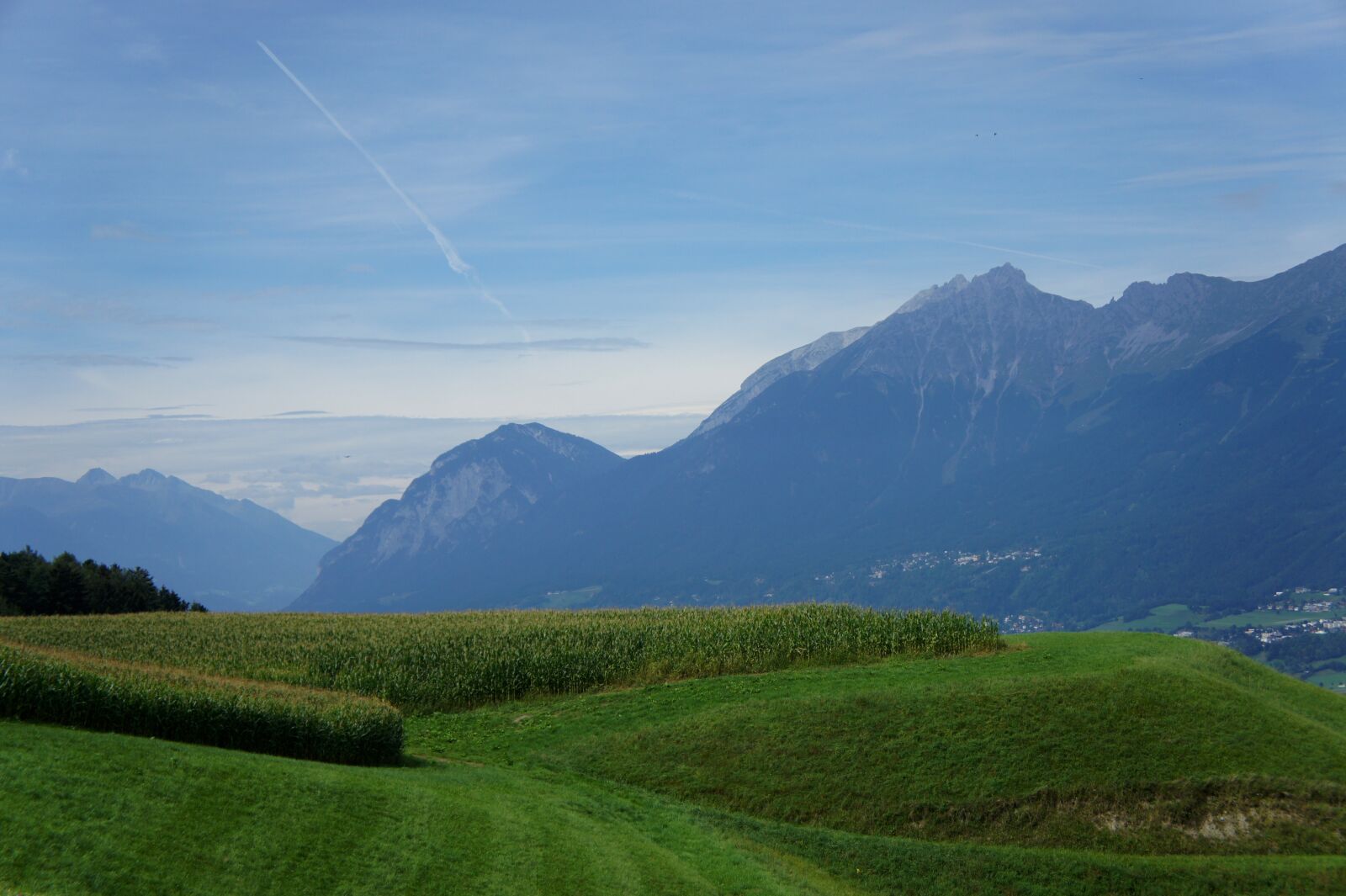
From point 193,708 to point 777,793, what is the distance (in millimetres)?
18304

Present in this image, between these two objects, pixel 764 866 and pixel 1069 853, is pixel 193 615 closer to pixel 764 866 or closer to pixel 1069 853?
pixel 764 866

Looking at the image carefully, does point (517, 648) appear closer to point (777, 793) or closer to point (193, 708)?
point (777, 793)

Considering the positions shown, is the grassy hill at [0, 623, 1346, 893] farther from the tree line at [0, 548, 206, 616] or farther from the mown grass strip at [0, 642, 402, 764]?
the tree line at [0, 548, 206, 616]

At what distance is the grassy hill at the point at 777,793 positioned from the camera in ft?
67.4

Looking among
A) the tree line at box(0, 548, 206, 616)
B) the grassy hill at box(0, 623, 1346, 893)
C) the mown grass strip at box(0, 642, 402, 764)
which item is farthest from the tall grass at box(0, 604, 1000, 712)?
the tree line at box(0, 548, 206, 616)

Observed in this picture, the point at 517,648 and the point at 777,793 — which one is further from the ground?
the point at 517,648

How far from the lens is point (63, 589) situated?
76.1 meters

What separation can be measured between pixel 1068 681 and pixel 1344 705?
1471 cm

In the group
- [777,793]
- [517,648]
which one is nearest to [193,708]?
[777,793]

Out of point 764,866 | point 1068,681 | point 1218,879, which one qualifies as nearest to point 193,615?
point 764,866

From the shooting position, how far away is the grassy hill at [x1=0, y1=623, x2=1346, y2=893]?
20.5 m

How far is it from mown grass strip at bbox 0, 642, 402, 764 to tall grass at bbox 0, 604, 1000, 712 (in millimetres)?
10125

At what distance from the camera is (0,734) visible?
22031mm

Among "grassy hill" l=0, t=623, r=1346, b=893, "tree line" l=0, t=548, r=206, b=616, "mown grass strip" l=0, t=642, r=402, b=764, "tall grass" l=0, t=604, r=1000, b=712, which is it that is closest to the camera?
"grassy hill" l=0, t=623, r=1346, b=893
